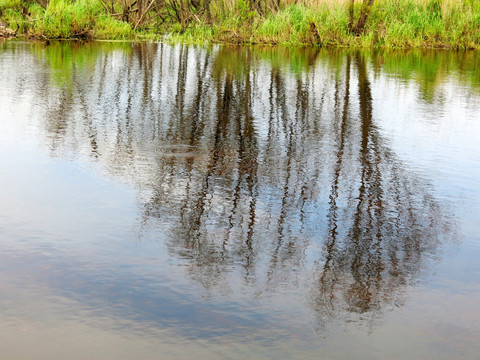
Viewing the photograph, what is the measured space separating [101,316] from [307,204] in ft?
7.37

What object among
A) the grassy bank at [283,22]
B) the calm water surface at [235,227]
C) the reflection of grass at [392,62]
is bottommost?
the calm water surface at [235,227]

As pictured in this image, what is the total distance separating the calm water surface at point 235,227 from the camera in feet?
10.8

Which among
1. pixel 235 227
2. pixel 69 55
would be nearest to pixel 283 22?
pixel 69 55

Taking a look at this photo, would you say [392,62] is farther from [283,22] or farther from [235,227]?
[235,227]

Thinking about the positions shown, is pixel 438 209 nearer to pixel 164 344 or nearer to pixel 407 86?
pixel 164 344

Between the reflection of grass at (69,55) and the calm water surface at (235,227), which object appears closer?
the calm water surface at (235,227)

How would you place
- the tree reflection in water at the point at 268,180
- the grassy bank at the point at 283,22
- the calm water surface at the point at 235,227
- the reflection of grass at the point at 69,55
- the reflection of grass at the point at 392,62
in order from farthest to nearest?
the grassy bank at the point at 283,22 → the reflection of grass at the point at 392,62 → the reflection of grass at the point at 69,55 → the tree reflection in water at the point at 268,180 → the calm water surface at the point at 235,227

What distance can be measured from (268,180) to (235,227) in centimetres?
126

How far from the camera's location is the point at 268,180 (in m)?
5.95

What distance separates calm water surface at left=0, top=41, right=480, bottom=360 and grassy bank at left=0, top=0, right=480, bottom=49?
12341 millimetres

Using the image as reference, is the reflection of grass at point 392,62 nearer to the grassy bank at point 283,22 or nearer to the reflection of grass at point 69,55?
the grassy bank at point 283,22

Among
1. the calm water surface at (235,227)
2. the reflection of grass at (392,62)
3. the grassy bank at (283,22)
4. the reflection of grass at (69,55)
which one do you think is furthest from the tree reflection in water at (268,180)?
the grassy bank at (283,22)

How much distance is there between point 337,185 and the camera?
5844 mm

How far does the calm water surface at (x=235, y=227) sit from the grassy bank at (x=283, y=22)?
12.3 metres
